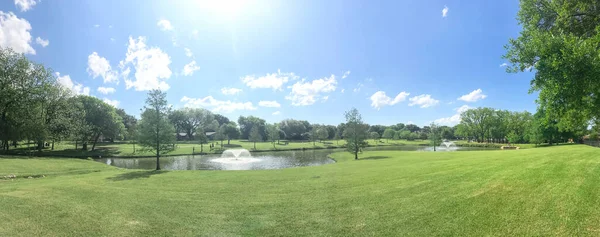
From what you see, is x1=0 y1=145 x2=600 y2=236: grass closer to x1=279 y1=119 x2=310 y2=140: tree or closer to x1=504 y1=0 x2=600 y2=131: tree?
x1=504 y1=0 x2=600 y2=131: tree

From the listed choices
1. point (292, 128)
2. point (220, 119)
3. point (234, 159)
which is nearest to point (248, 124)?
point (220, 119)

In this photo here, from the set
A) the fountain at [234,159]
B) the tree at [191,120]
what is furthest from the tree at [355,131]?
the tree at [191,120]

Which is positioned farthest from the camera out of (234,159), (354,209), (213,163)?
(234,159)

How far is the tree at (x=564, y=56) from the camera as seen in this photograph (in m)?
8.08

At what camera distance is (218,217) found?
928 cm

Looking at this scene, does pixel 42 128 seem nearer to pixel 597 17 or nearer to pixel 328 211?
pixel 328 211

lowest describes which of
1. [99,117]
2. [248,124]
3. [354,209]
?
[354,209]

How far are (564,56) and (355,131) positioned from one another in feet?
119

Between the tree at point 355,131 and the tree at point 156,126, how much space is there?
26.8m

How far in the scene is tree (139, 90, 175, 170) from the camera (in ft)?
100

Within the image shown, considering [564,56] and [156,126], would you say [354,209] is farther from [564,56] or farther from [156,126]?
[156,126]

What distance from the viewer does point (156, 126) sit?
3067 cm

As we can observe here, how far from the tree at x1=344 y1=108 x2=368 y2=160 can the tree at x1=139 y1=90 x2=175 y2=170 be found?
2680 centimetres

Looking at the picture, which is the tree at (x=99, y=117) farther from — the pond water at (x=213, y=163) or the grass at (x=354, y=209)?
the grass at (x=354, y=209)
